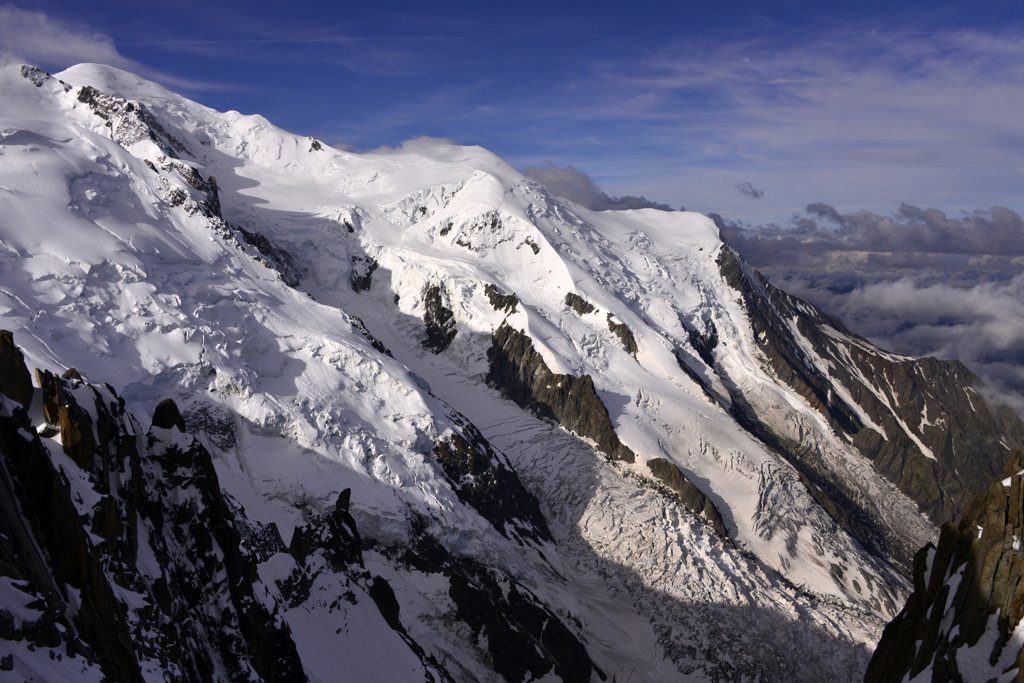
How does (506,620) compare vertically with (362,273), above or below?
below

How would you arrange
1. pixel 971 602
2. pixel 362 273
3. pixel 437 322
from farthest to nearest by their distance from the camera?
pixel 362 273, pixel 437 322, pixel 971 602

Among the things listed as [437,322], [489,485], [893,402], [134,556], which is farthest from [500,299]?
[893,402]

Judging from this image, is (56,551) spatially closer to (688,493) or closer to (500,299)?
(688,493)

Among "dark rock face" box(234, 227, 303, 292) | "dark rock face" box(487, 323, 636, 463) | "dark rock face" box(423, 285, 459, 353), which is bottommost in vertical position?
"dark rock face" box(487, 323, 636, 463)

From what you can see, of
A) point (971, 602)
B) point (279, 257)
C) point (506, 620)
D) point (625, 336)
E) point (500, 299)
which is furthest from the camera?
point (279, 257)

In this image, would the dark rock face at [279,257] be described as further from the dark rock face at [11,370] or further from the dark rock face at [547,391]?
the dark rock face at [11,370]

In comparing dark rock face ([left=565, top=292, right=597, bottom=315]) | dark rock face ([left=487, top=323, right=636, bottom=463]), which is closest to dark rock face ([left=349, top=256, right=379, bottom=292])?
dark rock face ([left=487, top=323, right=636, bottom=463])

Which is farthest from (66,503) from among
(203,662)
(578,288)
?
(578,288)

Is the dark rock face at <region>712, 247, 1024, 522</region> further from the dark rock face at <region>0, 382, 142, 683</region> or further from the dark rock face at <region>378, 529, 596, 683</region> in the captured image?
the dark rock face at <region>0, 382, 142, 683</region>
